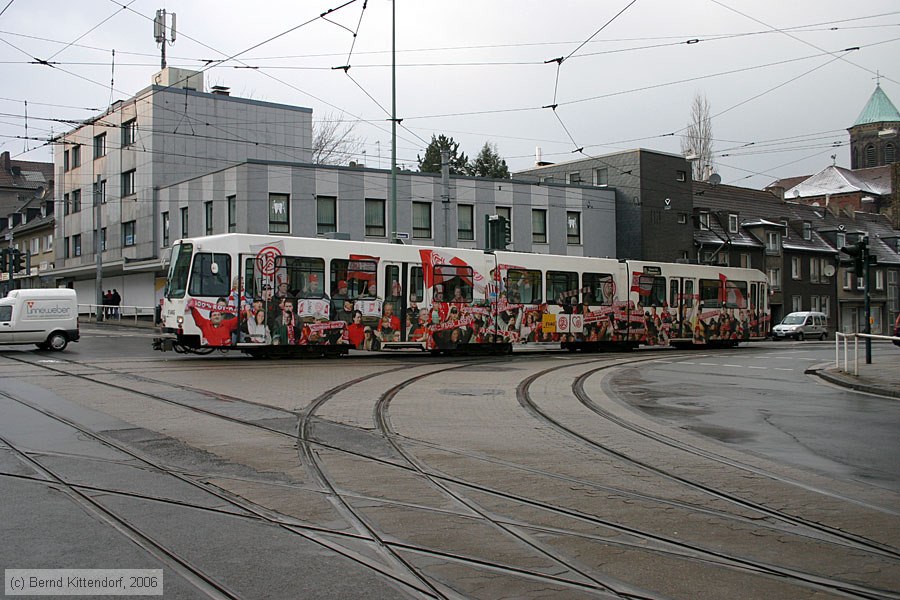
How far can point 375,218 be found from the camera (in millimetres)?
41281

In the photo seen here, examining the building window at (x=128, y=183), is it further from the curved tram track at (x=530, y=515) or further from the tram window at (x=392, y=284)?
the curved tram track at (x=530, y=515)

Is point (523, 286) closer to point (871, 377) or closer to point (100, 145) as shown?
point (871, 377)

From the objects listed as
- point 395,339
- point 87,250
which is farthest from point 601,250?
point 87,250

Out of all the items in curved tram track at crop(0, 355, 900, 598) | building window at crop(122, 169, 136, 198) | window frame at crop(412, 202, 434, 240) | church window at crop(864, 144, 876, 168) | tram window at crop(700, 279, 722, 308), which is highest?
church window at crop(864, 144, 876, 168)

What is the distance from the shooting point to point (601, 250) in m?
48.5

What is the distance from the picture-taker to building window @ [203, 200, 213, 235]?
135ft

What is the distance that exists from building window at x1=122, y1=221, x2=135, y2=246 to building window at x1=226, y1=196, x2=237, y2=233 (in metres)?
11.4

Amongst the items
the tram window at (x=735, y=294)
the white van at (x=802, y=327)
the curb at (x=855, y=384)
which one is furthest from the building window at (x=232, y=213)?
the white van at (x=802, y=327)

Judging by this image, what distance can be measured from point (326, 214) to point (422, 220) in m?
5.04

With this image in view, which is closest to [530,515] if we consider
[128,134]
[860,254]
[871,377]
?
[871,377]

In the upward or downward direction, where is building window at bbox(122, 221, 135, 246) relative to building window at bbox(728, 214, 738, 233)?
downward

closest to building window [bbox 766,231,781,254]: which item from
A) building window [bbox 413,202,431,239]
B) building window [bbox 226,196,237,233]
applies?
building window [bbox 413,202,431,239]

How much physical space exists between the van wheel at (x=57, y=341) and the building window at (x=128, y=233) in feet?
82.7

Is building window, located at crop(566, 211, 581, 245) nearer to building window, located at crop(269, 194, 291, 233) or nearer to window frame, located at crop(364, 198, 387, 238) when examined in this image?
window frame, located at crop(364, 198, 387, 238)
